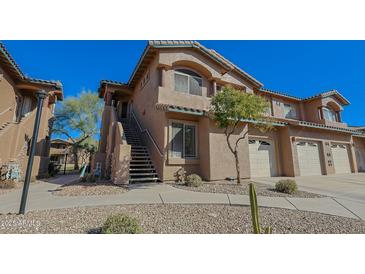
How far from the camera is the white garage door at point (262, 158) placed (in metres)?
12.2

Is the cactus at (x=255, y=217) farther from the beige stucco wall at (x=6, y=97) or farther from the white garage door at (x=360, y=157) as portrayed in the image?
the white garage door at (x=360, y=157)

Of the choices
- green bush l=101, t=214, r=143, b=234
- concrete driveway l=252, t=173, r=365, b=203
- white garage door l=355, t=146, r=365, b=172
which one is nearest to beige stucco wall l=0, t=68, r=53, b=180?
green bush l=101, t=214, r=143, b=234

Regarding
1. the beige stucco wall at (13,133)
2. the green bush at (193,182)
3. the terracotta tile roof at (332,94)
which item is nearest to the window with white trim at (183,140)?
the green bush at (193,182)

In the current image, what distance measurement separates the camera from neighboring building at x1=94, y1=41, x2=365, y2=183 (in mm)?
9844

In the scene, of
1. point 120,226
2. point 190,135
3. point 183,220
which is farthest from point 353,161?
point 120,226

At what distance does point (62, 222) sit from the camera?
13.4 ft

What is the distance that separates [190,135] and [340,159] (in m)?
15.2

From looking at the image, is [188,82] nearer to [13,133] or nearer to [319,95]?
[13,133]

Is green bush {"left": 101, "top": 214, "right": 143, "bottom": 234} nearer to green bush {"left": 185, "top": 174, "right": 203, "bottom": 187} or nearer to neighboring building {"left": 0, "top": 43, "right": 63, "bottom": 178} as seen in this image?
green bush {"left": 185, "top": 174, "right": 203, "bottom": 187}

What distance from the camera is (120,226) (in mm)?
3396

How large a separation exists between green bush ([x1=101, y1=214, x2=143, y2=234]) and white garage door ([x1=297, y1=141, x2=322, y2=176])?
13824 millimetres

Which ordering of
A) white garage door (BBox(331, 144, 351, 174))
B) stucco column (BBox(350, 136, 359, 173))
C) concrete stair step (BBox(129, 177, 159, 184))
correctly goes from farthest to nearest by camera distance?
stucco column (BBox(350, 136, 359, 173)), white garage door (BBox(331, 144, 351, 174)), concrete stair step (BBox(129, 177, 159, 184))

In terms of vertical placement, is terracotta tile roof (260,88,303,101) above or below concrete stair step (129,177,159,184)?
above

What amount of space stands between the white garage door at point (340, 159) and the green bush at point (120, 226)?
61.6ft
